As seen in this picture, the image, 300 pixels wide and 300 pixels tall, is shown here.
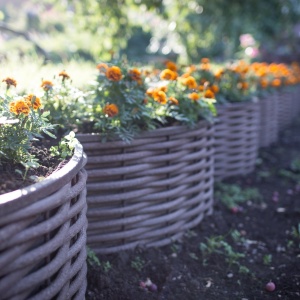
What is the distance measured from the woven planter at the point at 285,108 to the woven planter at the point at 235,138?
6.98ft

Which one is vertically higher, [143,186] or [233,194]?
[143,186]

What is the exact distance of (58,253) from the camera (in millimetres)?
1690

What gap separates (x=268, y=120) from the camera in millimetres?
5820

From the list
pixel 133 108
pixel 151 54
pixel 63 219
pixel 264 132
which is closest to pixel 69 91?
pixel 133 108

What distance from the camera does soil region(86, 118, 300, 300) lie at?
2.42 meters

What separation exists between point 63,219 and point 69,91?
117cm

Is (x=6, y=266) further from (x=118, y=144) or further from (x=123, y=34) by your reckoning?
(x=123, y=34)

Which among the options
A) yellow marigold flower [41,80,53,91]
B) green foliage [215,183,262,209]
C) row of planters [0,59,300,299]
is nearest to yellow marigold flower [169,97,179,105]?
row of planters [0,59,300,299]

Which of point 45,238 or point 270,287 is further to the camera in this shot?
point 270,287

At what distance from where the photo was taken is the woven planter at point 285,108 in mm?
6574

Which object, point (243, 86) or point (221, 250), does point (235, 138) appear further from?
point (221, 250)

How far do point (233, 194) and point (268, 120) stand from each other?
2.11m

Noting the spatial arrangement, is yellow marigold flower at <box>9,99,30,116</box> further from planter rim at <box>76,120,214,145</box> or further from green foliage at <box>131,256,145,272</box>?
green foliage at <box>131,256,145,272</box>

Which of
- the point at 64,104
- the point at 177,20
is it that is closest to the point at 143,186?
the point at 64,104
